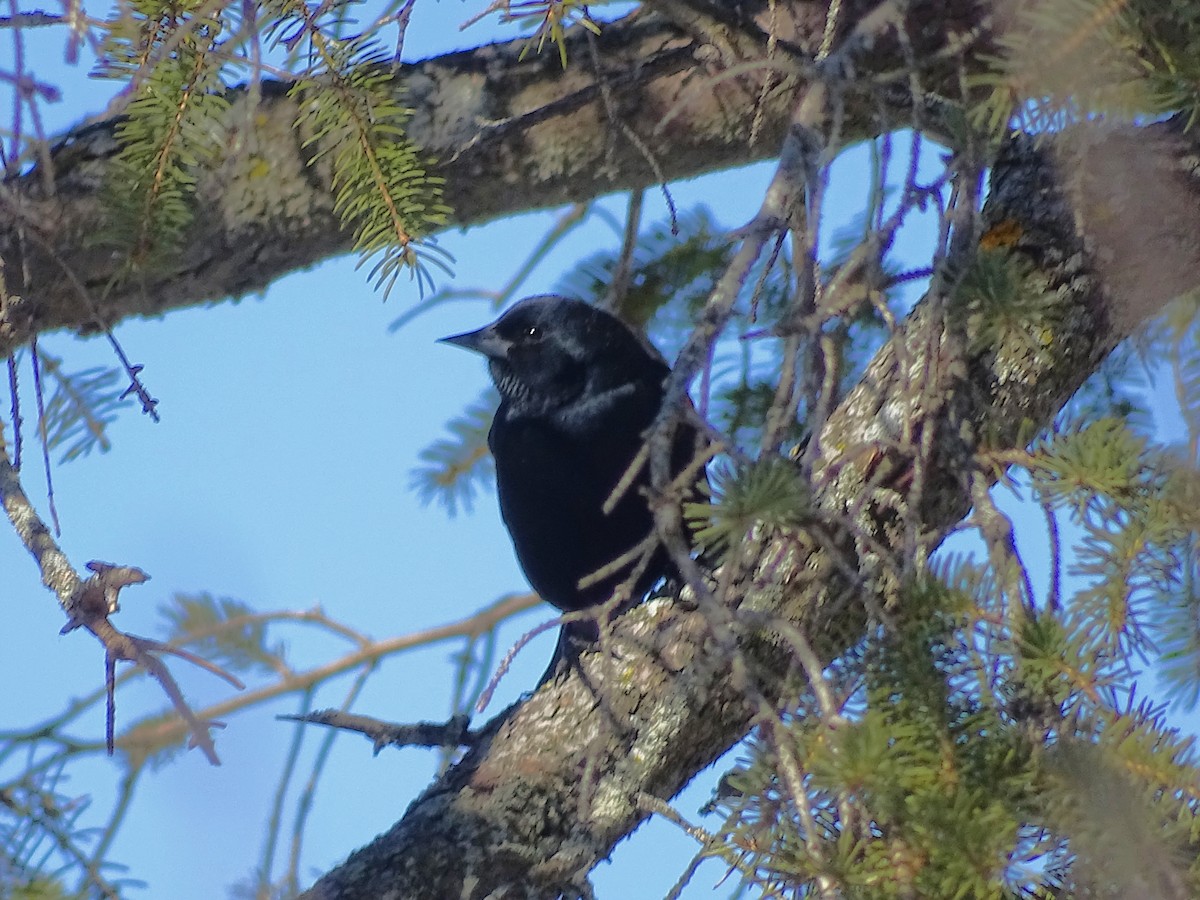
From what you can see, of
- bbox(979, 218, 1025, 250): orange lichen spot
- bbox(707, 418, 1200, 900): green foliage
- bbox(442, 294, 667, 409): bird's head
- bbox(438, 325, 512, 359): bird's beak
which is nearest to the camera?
bbox(707, 418, 1200, 900): green foliage

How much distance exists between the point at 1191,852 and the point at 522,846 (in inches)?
41.3

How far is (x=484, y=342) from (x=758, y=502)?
2.31 metres

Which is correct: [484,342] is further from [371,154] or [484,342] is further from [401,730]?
[371,154]

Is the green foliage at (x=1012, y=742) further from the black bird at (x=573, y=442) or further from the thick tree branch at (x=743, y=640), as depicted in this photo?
the black bird at (x=573, y=442)

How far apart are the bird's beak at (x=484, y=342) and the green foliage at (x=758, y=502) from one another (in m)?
2.19

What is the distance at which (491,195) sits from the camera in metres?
2.60

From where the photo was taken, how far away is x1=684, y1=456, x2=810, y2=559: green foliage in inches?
43.5

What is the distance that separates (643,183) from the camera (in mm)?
2725

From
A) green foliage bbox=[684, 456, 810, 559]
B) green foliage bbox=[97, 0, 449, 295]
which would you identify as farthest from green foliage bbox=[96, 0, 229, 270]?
green foliage bbox=[684, 456, 810, 559]

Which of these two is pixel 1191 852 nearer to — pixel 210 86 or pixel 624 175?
pixel 210 86

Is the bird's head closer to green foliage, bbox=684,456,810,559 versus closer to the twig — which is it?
the twig

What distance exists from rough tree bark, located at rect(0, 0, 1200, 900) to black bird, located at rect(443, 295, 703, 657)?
53 centimetres

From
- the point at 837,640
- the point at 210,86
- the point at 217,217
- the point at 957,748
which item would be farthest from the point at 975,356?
the point at 217,217

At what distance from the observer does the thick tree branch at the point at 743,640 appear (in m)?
1.76
